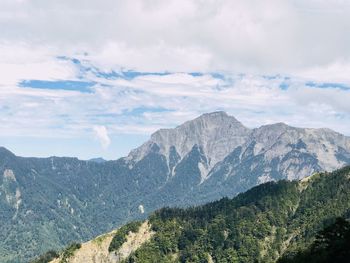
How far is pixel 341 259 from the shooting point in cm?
15838

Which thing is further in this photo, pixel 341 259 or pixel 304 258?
pixel 304 258

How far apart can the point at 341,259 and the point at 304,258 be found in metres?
39.7

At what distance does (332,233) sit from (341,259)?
3455 centimetres

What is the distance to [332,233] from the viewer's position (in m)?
192

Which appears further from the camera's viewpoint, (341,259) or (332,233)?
(332,233)

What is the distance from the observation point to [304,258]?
7751 inches

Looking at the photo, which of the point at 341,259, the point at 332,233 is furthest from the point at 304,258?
the point at 341,259

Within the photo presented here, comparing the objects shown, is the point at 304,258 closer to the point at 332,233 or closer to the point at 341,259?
the point at 332,233
